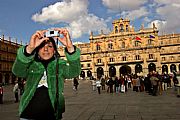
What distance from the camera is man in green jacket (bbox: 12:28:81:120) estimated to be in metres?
2.51

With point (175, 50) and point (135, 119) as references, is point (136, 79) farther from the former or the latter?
point (175, 50)

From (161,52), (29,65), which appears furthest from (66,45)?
(161,52)

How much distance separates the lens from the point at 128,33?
7306cm

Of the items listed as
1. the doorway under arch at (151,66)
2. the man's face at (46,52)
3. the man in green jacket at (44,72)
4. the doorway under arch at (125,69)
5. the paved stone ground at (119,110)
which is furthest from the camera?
the doorway under arch at (125,69)

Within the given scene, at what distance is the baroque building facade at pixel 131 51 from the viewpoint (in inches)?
2793

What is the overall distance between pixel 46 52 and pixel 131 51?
7124 centimetres

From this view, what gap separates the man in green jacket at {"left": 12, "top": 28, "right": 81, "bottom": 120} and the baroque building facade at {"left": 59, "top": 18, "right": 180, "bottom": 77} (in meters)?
68.0

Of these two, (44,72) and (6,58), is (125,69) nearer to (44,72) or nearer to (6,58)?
(6,58)

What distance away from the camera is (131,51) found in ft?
238

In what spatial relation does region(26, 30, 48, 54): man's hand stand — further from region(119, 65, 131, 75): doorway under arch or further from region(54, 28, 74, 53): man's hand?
region(119, 65, 131, 75): doorway under arch

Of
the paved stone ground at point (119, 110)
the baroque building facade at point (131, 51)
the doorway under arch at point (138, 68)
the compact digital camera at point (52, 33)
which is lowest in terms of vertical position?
the paved stone ground at point (119, 110)

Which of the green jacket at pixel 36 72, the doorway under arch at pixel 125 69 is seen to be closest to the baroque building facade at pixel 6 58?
the doorway under arch at pixel 125 69

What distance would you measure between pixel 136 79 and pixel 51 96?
20828 millimetres

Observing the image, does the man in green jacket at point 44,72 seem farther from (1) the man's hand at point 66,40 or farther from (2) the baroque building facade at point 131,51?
(2) the baroque building facade at point 131,51
